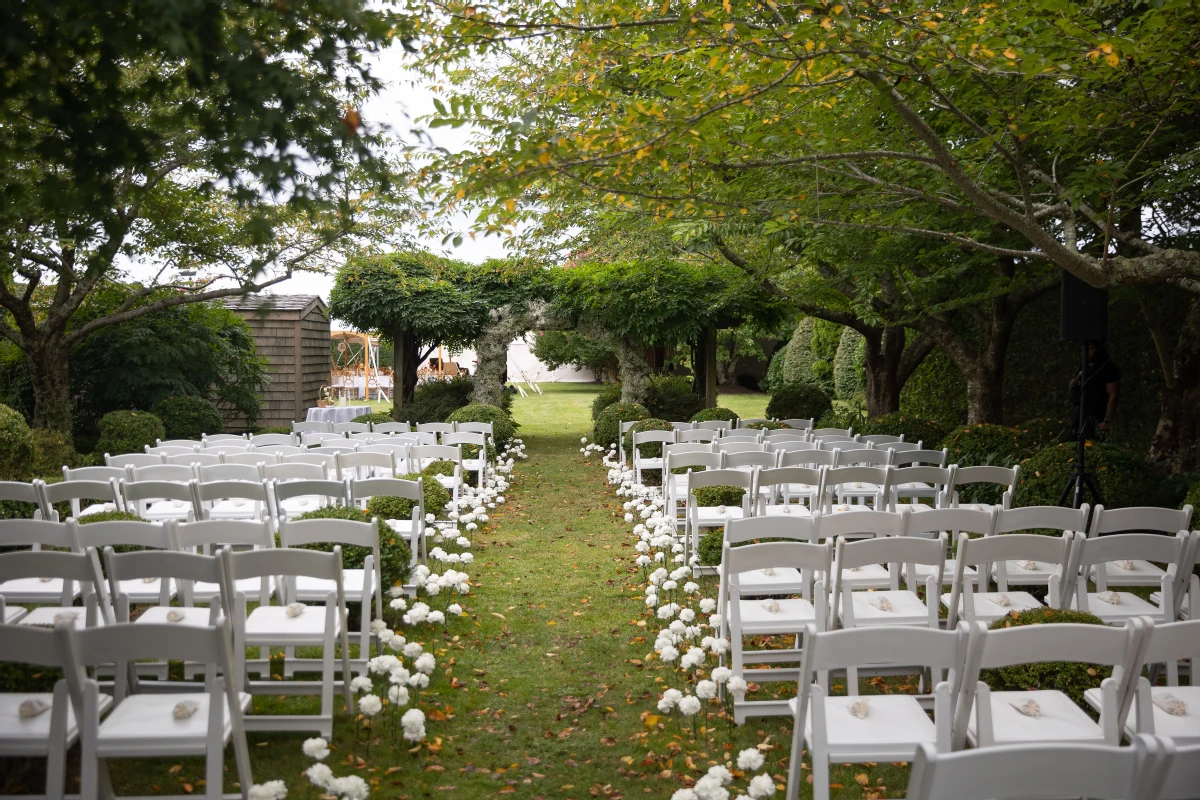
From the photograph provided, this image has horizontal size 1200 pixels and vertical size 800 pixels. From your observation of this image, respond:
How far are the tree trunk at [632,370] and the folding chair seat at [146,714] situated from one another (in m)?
14.0

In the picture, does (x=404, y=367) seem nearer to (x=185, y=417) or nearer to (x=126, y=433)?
(x=185, y=417)

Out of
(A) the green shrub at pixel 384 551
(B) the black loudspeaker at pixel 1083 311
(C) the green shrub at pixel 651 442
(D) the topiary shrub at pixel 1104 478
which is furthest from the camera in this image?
(C) the green shrub at pixel 651 442

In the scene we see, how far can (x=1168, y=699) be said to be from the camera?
326 centimetres

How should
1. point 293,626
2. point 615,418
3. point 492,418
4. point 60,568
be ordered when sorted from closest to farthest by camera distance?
point 60,568, point 293,626, point 492,418, point 615,418

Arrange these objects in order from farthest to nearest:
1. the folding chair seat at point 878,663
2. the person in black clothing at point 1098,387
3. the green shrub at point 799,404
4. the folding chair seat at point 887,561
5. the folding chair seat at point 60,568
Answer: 1. the green shrub at point 799,404
2. the person in black clothing at point 1098,387
3. the folding chair seat at point 887,561
4. the folding chair seat at point 60,568
5. the folding chair seat at point 878,663

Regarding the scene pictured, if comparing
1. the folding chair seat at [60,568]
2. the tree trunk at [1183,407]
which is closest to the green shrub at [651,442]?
the tree trunk at [1183,407]

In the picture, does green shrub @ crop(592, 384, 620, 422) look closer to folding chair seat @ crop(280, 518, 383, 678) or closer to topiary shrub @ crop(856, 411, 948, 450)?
topiary shrub @ crop(856, 411, 948, 450)

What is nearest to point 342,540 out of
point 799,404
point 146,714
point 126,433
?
point 146,714

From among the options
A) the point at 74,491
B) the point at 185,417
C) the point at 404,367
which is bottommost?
the point at 74,491

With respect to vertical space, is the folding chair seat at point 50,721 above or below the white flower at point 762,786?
above

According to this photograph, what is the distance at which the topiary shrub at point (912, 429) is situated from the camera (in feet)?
35.1

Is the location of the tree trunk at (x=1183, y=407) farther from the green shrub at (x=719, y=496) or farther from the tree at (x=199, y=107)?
the tree at (x=199, y=107)

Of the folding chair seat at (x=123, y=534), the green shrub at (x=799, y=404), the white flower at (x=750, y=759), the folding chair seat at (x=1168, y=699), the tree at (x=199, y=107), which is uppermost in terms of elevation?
the tree at (x=199, y=107)

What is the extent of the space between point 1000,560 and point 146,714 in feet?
12.4
